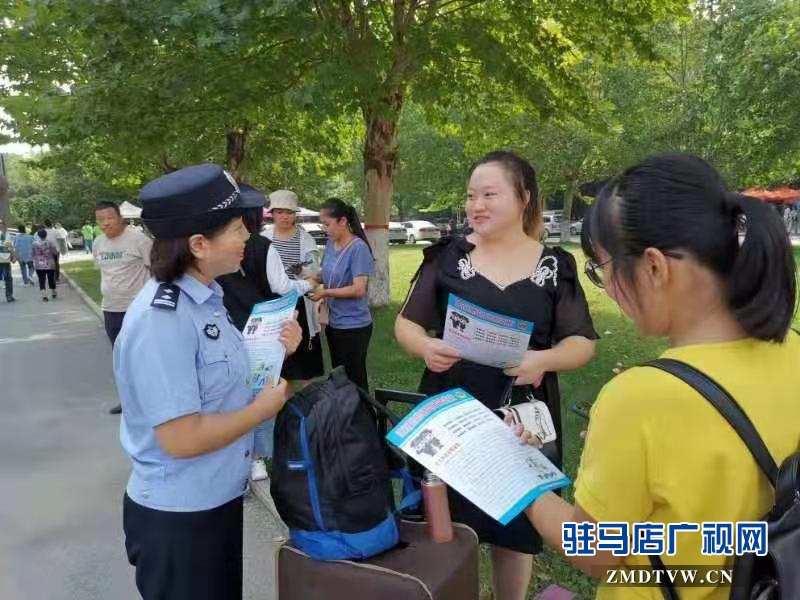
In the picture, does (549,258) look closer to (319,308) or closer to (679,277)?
(679,277)

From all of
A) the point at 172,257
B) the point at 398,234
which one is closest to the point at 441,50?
the point at 172,257

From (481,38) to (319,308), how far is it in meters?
4.00

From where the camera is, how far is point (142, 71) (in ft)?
22.4

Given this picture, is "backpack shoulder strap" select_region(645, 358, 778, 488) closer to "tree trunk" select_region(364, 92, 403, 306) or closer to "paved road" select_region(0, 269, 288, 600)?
"paved road" select_region(0, 269, 288, 600)

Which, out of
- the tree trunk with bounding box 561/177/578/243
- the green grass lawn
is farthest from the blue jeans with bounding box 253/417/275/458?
the tree trunk with bounding box 561/177/578/243

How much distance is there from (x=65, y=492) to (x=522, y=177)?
3.79 m

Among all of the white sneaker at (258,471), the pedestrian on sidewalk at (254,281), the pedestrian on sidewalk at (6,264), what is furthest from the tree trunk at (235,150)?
the white sneaker at (258,471)

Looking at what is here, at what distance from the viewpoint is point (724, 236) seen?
113 centimetres

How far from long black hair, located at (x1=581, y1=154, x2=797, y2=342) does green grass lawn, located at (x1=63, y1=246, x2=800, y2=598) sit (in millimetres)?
1386

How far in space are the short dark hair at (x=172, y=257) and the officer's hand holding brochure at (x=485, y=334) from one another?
0.84 meters

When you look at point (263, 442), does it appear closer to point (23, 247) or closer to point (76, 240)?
point (23, 247)

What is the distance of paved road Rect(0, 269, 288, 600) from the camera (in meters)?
3.26

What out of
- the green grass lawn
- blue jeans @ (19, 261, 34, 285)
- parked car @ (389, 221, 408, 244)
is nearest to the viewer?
the green grass lawn

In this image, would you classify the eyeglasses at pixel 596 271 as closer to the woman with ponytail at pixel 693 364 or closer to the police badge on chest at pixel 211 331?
the woman with ponytail at pixel 693 364
